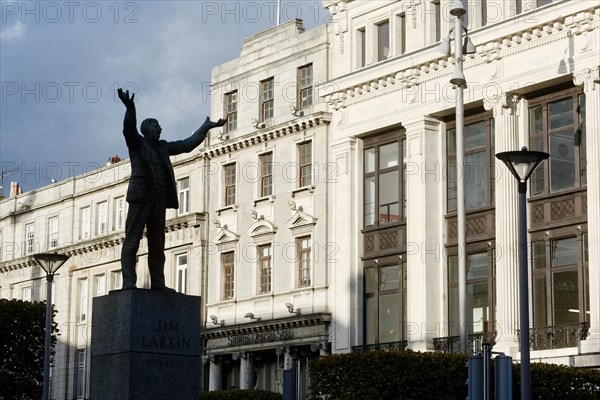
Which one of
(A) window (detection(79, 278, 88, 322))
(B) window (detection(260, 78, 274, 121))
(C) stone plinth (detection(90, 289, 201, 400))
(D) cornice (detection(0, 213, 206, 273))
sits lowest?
(C) stone plinth (detection(90, 289, 201, 400))

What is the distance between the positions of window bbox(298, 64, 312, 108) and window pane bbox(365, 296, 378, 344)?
28.7 ft

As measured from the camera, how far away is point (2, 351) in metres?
51.3

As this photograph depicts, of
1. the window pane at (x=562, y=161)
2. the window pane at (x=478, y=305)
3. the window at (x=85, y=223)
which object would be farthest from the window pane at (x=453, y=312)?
the window at (x=85, y=223)

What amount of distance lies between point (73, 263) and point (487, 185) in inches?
1130

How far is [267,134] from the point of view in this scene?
2272 inches

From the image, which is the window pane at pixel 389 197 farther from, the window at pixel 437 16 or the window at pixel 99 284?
the window at pixel 99 284

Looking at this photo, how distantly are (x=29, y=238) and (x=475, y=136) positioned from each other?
3296 centimetres

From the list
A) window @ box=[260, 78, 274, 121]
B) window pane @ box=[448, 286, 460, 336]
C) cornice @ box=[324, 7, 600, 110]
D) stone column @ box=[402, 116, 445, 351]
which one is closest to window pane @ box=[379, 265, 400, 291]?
stone column @ box=[402, 116, 445, 351]

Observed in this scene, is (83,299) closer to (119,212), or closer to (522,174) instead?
(119,212)

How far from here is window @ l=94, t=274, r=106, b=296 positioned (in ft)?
223

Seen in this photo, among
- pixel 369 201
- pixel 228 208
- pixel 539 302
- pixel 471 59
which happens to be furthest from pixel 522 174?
pixel 228 208

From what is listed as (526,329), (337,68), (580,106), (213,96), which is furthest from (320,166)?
(526,329)

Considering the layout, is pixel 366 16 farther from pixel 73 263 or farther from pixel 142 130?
pixel 142 130

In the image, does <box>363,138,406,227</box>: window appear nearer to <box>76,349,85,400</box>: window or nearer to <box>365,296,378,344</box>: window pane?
<box>365,296,378,344</box>: window pane
